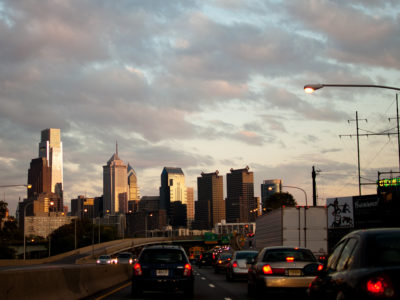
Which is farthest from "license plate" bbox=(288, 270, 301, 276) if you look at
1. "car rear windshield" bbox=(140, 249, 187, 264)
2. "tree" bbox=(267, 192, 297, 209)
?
"tree" bbox=(267, 192, 297, 209)

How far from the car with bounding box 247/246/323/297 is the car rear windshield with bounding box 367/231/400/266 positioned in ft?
25.9

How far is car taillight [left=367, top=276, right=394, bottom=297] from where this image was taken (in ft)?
20.3

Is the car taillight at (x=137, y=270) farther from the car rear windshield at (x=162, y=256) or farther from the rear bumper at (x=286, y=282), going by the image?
the rear bumper at (x=286, y=282)

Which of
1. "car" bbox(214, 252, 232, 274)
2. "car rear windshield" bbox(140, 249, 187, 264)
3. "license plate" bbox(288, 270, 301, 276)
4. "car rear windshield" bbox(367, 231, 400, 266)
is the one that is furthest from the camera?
"car" bbox(214, 252, 232, 274)

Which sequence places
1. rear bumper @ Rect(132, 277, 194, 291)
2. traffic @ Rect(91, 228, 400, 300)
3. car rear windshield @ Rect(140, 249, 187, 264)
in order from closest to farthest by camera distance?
traffic @ Rect(91, 228, 400, 300) → rear bumper @ Rect(132, 277, 194, 291) → car rear windshield @ Rect(140, 249, 187, 264)

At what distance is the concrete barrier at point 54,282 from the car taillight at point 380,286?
23.2ft

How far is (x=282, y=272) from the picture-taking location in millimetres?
15617

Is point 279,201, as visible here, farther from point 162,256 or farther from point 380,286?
point 380,286

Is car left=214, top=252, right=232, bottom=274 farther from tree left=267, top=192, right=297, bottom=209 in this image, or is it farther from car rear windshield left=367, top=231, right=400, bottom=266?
tree left=267, top=192, right=297, bottom=209

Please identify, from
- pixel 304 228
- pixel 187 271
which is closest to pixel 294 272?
pixel 187 271

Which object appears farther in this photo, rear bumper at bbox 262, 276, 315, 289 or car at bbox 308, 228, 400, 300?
rear bumper at bbox 262, 276, 315, 289

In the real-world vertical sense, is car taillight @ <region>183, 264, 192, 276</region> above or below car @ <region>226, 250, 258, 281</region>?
above

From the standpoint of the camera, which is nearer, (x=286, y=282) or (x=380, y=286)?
(x=380, y=286)

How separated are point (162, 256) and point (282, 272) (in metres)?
3.98
